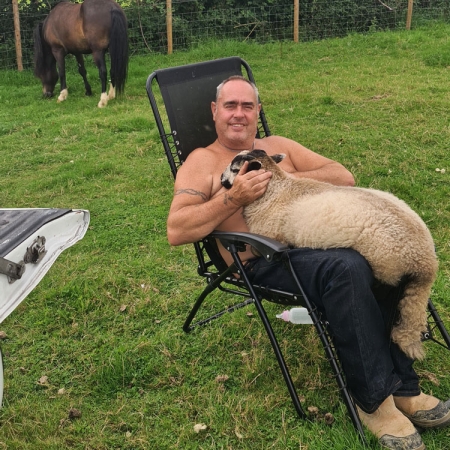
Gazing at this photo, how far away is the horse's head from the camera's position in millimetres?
9750

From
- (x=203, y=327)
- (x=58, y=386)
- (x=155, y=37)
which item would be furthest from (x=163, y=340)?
Result: (x=155, y=37)

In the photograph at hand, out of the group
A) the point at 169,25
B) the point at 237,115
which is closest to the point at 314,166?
the point at 237,115

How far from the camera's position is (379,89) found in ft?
24.8

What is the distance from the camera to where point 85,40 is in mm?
9242

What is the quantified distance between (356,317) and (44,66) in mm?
9239

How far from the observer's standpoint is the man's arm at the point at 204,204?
2.55 metres

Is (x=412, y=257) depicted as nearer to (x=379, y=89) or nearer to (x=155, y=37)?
(x=379, y=89)

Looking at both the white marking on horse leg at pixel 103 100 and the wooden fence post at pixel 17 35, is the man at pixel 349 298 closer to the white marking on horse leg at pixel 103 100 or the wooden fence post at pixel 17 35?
the white marking on horse leg at pixel 103 100

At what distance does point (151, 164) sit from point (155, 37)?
751 cm

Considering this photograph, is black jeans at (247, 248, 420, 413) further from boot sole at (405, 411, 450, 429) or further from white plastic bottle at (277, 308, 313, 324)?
white plastic bottle at (277, 308, 313, 324)

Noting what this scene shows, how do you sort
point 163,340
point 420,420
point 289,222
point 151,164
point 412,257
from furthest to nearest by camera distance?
point 151,164 → point 163,340 → point 289,222 → point 420,420 → point 412,257

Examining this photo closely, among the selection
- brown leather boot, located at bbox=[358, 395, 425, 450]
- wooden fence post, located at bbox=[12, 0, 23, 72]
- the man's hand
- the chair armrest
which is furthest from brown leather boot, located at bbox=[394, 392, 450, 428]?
wooden fence post, located at bbox=[12, 0, 23, 72]

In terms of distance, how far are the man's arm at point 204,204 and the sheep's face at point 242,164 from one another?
0.04 meters

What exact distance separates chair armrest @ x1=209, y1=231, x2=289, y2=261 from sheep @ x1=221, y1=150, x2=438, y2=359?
0.67 feet
